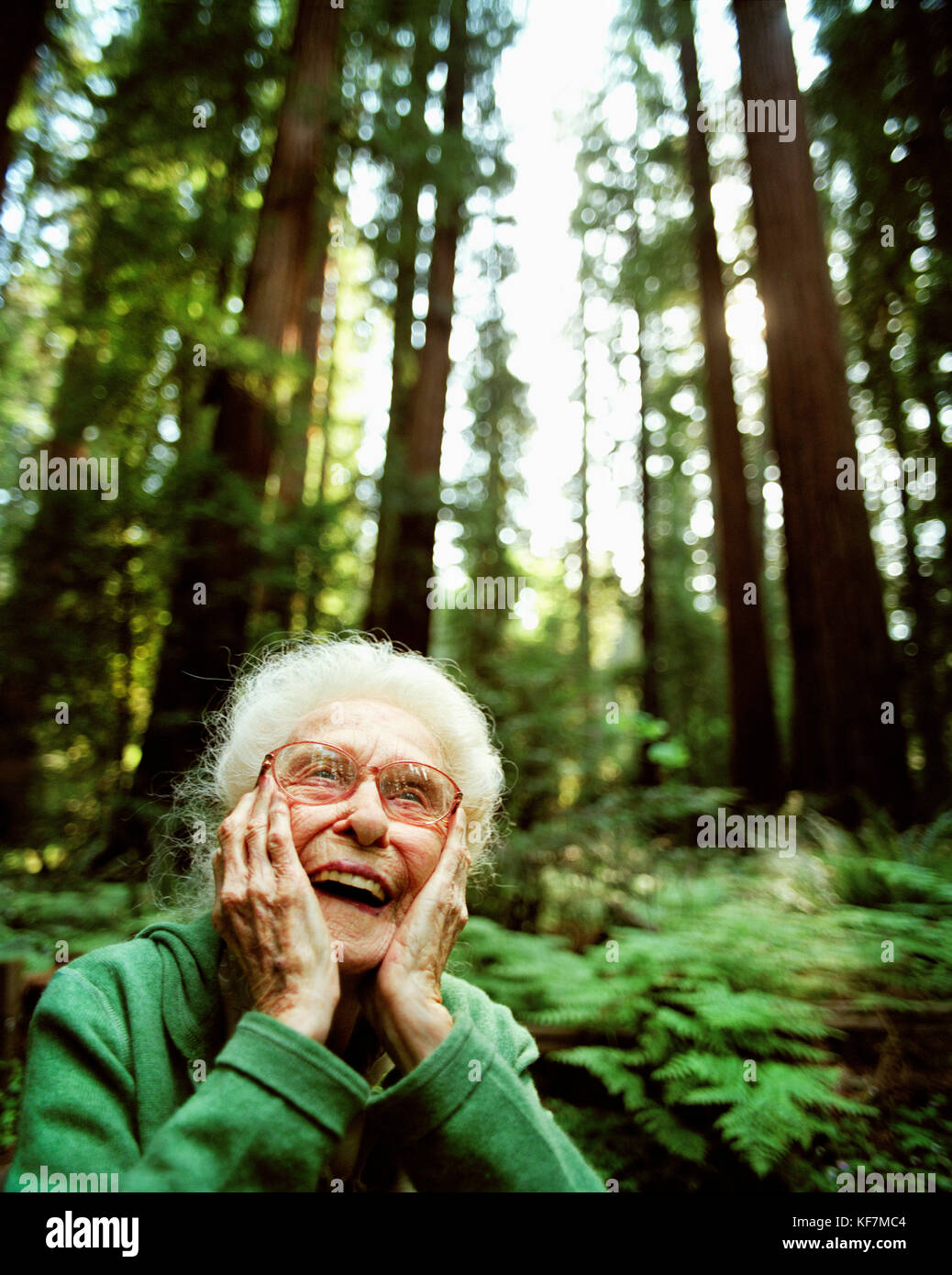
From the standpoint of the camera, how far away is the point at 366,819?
1.48 meters

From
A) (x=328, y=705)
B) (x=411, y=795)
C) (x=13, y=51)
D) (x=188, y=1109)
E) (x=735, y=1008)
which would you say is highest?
(x=13, y=51)

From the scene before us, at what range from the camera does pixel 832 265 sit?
9.65m

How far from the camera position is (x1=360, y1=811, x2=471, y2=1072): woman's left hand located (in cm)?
128

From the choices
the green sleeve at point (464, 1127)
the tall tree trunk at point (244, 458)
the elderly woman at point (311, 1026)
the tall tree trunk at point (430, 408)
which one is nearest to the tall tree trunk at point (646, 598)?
the tall tree trunk at point (430, 408)

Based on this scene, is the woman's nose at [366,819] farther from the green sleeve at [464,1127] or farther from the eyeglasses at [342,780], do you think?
the green sleeve at [464,1127]

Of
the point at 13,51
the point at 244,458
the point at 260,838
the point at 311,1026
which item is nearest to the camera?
the point at 311,1026

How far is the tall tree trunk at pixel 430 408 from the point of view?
8391 millimetres

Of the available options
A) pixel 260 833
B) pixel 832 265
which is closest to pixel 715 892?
pixel 260 833

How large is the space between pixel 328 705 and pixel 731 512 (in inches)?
395

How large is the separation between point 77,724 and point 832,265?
11752mm

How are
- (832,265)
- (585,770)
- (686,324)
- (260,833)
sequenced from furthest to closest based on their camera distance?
1. (686,324)
2. (832,265)
3. (585,770)
4. (260,833)

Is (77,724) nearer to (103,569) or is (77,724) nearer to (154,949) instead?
(103,569)

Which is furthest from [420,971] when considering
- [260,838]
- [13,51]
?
[13,51]

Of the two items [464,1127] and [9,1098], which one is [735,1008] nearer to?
[464,1127]
